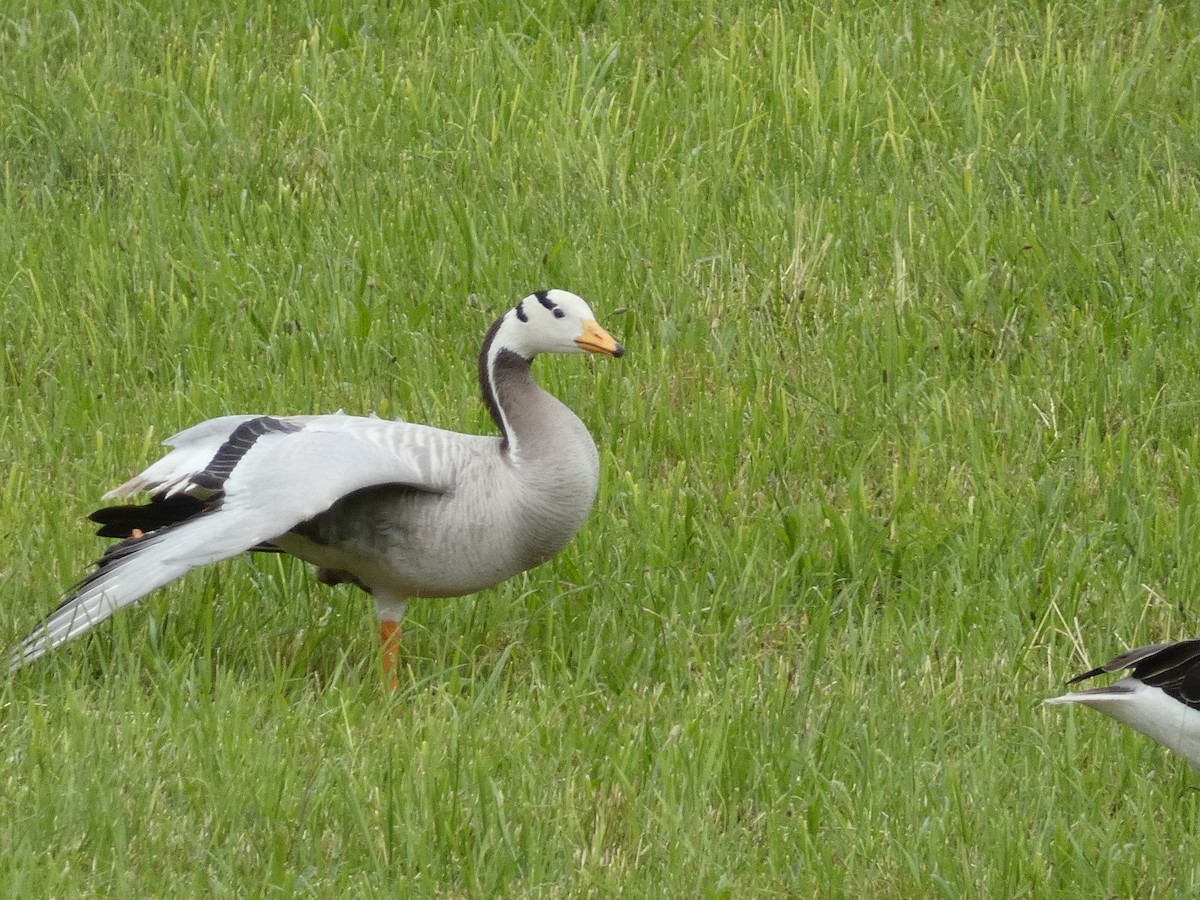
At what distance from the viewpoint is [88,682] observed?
4746mm

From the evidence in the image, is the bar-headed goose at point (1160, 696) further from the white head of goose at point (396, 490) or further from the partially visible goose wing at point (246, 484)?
the partially visible goose wing at point (246, 484)

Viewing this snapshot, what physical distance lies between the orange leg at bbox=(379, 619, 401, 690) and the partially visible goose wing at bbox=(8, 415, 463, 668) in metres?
0.45

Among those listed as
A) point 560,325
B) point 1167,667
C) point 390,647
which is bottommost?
point 390,647

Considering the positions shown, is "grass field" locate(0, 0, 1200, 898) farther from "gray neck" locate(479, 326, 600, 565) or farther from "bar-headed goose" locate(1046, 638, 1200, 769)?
"gray neck" locate(479, 326, 600, 565)

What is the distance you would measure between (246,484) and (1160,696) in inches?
89.5

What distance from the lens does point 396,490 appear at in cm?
487

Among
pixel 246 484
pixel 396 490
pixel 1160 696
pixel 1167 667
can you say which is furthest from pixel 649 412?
pixel 1160 696

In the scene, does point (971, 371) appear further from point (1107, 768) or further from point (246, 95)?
point (246, 95)

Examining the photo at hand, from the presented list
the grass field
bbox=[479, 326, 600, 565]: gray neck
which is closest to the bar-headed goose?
the grass field

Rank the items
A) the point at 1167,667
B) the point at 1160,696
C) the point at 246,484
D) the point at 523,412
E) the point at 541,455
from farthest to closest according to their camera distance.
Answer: the point at 523,412, the point at 541,455, the point at 246,484, the point at 1167,667, the point at 1160,696

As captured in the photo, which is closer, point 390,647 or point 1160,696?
point 1160,696

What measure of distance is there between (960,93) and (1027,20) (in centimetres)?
105

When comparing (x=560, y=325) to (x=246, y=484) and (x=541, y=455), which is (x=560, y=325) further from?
(x=246, y=484)

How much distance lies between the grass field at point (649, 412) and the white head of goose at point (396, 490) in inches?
9.6
